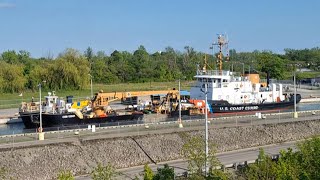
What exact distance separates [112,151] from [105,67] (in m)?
84.1

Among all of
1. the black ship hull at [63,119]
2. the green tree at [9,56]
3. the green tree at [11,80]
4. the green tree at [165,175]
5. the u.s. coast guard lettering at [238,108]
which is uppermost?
the green tree at [9,56]

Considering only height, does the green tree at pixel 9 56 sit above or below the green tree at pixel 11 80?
above

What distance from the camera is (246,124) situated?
52656 millimetres

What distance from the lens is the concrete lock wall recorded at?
3594cm

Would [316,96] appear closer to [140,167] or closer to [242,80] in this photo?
[242,80]

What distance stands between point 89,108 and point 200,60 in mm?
93088

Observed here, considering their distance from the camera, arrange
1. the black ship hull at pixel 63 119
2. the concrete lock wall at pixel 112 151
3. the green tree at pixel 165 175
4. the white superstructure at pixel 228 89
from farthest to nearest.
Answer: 1. the white superstructure at pixel 228 89
2. the black ship hull at pixel 63 119
3. the concrete lock wall at pixel 112 151
4. the green tree at pixel 165 175

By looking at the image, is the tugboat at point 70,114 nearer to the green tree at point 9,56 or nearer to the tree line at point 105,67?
the tree line at point 105,67

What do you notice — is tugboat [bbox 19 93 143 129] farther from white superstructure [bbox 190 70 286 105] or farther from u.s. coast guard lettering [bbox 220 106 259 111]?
u.s. coast guard lettering [bbox 220 106 259 111]

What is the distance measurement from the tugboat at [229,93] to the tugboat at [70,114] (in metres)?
11.6

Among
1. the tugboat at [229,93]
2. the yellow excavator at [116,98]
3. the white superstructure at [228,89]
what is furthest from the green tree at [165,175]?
the white superstructure at [228,89]

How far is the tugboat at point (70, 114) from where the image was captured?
57031mm

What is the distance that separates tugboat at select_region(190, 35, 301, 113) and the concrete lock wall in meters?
16.4

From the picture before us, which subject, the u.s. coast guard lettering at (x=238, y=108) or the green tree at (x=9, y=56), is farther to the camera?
the green tree at (x=9, y=56)
